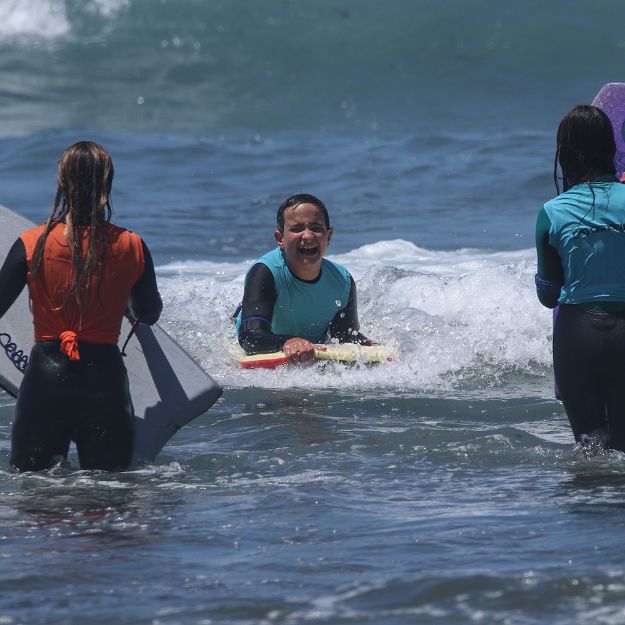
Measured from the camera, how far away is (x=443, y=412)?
662 centimetres

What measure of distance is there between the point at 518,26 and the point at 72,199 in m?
22.0

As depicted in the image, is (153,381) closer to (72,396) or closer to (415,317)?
(72,396)

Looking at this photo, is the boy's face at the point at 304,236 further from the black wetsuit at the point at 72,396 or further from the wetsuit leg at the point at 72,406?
the wetsuit leg at the point at 72,406

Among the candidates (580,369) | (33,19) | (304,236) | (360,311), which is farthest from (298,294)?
(33,19)

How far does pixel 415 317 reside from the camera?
893 centimetres

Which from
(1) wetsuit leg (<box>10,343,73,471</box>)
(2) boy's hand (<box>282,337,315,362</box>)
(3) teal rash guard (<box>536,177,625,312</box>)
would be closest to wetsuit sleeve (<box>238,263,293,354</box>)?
(2) boy's hand (<box>282,337,315,362</box>)

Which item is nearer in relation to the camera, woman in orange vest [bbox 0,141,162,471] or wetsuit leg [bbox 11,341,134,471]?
woman in orange vest [bbox 0,141,162,471]

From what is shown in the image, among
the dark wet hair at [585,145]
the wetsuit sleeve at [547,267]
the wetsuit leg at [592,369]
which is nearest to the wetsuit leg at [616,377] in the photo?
the wetsuit leg at [592,369]

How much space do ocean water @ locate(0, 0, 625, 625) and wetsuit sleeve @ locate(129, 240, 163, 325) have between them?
0.66 metres

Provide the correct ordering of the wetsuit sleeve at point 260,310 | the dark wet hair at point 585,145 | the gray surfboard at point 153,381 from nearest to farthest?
the dark wet hair at point 585,145
the gray surfboard at point 153,381
the wetsuit sleeve at point 260,310

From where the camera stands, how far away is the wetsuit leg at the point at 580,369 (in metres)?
4.75

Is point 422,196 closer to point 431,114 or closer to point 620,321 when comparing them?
point 431,114

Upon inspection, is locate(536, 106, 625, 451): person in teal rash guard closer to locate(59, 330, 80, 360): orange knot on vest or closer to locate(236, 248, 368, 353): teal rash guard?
locate(59, 330, 80, 360): orange knot on vest

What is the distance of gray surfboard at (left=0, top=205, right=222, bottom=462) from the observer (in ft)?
17.4
